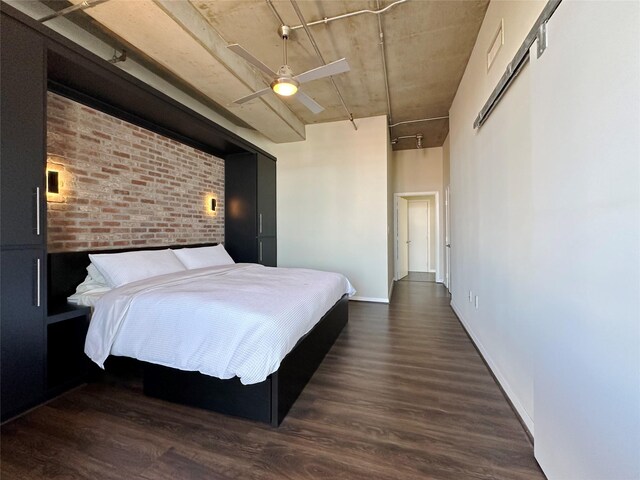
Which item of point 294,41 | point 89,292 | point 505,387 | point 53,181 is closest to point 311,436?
point 505,387

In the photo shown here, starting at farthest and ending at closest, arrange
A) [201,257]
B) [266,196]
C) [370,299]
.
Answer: [266,196]
[370,299]
[201,257]

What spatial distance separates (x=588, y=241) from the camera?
1053 millimetres

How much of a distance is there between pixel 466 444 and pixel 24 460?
2432 mm

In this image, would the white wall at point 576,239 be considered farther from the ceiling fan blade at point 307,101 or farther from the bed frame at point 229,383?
the ceiling fan blade at point 307,101

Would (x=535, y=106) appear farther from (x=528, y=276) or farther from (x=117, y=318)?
(x=117, y=318)

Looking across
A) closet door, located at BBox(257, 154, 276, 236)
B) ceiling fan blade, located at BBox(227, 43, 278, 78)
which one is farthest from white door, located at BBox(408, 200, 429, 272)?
ceiling fan blade, located at BBox(227, 43, 278, 78)

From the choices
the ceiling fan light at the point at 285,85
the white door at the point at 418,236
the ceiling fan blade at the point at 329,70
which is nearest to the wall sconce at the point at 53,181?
the ceiling fan light at the point at 285,85

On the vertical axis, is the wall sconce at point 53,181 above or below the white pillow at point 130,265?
above

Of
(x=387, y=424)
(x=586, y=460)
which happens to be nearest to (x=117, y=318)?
(x=387, y=424)

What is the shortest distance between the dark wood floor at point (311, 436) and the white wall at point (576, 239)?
0.89 ft

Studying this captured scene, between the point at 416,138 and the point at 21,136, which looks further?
the point at 416,138

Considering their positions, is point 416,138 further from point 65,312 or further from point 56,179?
point 65,312

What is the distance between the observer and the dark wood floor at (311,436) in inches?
55.0

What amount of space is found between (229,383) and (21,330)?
1395 millimetres
